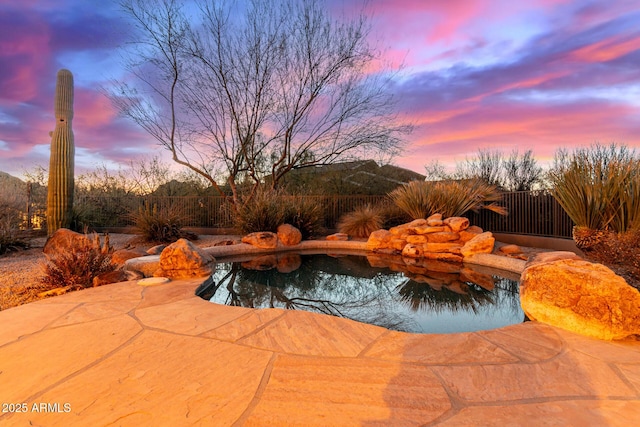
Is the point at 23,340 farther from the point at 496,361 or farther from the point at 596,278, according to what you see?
the point at 596,278

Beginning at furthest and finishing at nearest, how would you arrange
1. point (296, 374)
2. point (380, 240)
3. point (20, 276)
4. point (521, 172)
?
point (521, 172)
point (380, 240)
point (20, 276)
point (296, 374)

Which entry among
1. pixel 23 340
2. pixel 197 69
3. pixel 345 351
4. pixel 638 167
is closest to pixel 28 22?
pixel 197 69

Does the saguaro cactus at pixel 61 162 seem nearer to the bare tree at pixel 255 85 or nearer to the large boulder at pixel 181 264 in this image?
the bare tree at pixel 255 85

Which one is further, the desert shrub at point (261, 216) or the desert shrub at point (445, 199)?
the desert shrub at point (445, 199)

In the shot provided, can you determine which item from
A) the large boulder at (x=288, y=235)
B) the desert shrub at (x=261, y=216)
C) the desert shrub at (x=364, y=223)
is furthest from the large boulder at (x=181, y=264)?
the desert shrub at (x=364, y=223)

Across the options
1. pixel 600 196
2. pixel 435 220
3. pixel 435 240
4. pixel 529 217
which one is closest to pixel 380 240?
pixel 435 240

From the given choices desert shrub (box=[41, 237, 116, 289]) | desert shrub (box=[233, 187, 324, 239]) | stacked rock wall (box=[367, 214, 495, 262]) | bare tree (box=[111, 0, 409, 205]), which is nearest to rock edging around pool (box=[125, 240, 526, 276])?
stacked rock wall (box=[367, 214, 495, 262])

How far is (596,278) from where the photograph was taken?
2027mm

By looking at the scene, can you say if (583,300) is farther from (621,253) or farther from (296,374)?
(621,253)

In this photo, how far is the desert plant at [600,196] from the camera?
13.2 ft

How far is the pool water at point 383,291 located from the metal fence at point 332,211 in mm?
2702

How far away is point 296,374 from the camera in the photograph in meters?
1.41

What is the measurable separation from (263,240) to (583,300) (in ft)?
16.5

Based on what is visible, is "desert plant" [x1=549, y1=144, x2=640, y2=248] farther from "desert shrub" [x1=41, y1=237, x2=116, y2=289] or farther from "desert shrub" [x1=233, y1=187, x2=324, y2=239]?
"desert shrub" [x1=41, y1=237, x2=116, y2=289]
